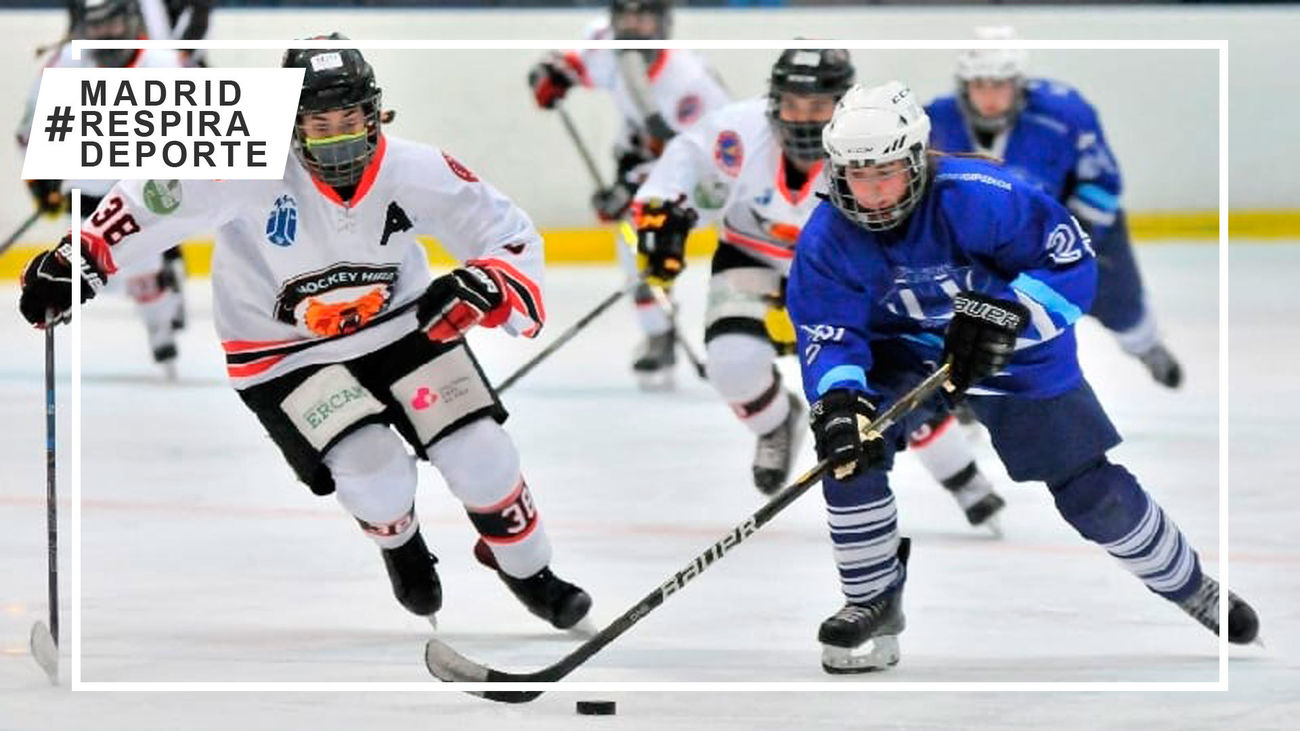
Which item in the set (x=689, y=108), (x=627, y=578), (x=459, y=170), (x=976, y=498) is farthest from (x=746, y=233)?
(x=689, y=108)

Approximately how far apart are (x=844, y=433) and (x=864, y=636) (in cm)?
35

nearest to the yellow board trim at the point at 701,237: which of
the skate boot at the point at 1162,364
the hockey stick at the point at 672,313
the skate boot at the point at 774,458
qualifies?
the hockey stick at the point at 672,313

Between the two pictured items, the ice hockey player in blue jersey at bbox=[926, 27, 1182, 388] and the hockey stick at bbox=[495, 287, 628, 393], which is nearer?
the hockey stick at bbox=[495, 287, 628, 393]

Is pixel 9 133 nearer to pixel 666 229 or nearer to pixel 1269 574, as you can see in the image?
pixel 666 229

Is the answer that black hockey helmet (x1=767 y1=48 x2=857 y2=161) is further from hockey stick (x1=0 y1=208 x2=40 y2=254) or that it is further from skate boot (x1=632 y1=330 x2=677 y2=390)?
hockey stick (x1=0 y1=208 x2=40 y2=254)

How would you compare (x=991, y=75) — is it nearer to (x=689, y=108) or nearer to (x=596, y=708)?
(x=689, y=108)

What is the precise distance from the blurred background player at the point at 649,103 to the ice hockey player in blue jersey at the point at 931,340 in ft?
12.7

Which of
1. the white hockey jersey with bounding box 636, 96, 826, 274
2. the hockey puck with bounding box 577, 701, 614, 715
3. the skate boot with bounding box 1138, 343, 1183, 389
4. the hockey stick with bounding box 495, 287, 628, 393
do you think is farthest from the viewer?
the skate boot with bounding box 1138, 343, 1183, 389

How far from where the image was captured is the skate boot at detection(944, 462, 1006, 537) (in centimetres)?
562

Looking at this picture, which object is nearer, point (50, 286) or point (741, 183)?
point (50, 286)

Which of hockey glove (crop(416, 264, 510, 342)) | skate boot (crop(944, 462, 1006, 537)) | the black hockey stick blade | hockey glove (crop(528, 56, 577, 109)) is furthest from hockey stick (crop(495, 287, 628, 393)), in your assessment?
hockey glove (crop(528, 56, 577, 109))

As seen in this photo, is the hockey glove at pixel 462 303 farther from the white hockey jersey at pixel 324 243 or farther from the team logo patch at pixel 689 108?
the team logo patch at pixel 689 108

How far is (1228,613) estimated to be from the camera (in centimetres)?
437

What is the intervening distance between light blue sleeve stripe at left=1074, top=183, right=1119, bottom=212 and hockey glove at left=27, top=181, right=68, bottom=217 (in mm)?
3175
